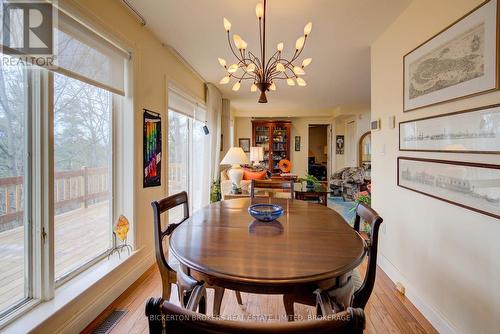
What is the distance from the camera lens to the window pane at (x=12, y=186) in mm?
1310

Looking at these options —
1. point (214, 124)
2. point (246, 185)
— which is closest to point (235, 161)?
point (246, 185)

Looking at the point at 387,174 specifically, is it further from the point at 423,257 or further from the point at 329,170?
the point at 329,170

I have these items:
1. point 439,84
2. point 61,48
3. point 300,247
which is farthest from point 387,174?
point 61,48

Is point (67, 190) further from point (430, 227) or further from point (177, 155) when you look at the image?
point (430, 227)

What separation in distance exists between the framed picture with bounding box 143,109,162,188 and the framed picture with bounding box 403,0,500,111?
2.34 m

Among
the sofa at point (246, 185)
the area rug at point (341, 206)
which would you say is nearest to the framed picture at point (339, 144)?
the area rug at point (341, 206)

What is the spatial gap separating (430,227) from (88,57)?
272cm

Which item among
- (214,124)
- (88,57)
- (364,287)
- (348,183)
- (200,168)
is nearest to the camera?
(364,287)

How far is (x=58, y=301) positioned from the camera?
151 centimetres

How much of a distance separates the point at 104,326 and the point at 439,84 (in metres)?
2.78

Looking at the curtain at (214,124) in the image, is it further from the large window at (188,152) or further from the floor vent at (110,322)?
the floor vent at (110,322)

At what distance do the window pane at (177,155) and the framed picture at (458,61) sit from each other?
257cm

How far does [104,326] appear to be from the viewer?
1685 mm

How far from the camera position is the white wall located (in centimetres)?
135
